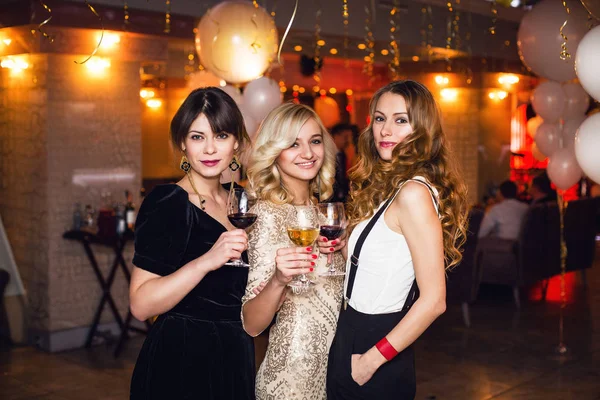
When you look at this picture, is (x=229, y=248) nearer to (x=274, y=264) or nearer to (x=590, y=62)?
(x=274, y=264)

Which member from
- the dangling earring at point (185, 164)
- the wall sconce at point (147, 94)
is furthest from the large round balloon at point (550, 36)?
the wall sconce at point (147, 94)

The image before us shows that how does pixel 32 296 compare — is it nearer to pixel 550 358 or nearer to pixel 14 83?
pixel 14 83

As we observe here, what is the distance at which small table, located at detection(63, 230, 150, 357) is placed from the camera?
5488 mm

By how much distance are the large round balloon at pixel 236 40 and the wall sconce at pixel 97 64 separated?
119cm

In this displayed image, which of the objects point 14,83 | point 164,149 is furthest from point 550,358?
point 164,149

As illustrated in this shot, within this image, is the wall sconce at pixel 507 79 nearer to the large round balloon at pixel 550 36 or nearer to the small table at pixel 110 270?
the large round balloon at pixel 550 36

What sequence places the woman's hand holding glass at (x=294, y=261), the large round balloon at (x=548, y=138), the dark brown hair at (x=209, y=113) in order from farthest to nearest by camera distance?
the large round balloon at (x=548, y=138), the dark brown hair at (x=209, y=113), the woman's hand holding glass at (x=294, y=261)

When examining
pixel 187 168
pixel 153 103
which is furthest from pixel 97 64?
pixel 153 103

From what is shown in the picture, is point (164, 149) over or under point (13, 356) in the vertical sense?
over

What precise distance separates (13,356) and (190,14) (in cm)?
305

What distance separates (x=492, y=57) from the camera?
9.84m

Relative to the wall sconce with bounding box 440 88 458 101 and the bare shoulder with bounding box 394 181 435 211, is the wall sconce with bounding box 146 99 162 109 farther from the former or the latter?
the bare shoulder with bounding box 394 181 435 211

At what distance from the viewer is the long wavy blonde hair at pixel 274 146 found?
2367 mm

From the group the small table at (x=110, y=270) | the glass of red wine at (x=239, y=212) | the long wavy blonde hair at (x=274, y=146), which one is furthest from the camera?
the small table at (x=110, y=270)
